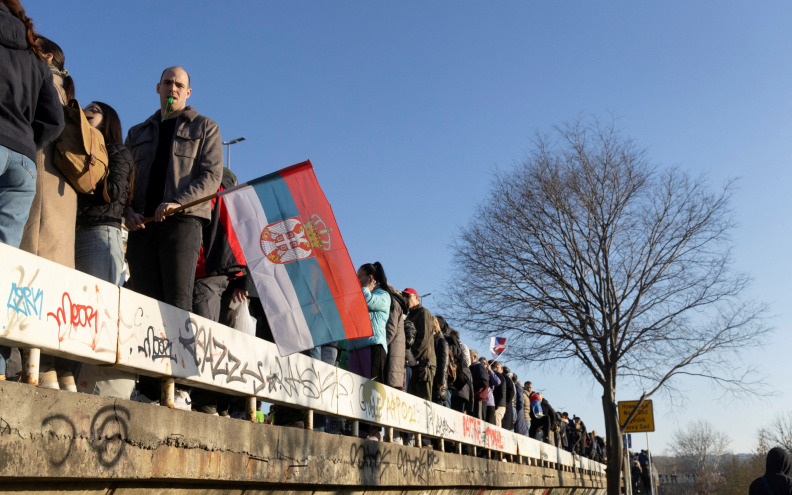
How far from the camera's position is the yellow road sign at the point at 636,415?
76.0 feet

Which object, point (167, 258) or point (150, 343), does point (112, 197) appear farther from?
point (150, 343)

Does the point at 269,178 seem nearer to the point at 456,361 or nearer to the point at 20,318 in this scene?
the point at 20,318

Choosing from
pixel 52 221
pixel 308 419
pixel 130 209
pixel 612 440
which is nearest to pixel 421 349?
pixel 308 419

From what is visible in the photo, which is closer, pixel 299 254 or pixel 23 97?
pixel 23 97

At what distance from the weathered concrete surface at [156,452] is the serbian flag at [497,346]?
16037 mm

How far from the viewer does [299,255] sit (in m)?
5.46

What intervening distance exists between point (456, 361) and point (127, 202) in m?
7.72

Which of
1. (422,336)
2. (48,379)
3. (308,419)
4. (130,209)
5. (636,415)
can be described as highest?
(130,209)

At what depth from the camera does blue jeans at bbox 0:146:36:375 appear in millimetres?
3771

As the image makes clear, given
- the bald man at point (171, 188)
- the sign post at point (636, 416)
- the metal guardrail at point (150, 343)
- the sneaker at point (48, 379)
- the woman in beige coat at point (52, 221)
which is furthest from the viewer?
the sign post at point (636, 416)

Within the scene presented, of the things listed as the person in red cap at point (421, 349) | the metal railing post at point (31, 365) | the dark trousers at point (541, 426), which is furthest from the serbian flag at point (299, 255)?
the dark trousers at point (541, 426)

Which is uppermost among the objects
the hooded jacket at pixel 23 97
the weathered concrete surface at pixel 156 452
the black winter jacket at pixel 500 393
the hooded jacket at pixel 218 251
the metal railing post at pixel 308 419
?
the hooded jacket at pixel 23 97

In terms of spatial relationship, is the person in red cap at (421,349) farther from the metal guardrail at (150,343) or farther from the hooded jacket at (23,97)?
the hooded jacket at (23,97)

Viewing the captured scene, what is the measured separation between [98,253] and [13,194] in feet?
2.91
